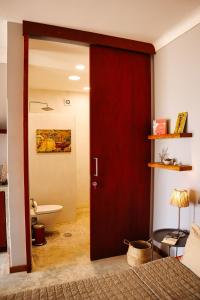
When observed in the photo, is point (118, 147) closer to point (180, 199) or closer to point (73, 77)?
point (180, 199)

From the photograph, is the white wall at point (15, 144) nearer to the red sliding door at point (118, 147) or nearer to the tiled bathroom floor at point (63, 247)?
the tiled bathroom floor at point (63, 247)

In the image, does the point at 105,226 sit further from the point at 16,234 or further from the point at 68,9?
the point at 68,9

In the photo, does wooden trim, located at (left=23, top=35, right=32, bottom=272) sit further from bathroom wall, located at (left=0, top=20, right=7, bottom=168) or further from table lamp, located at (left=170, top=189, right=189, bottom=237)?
table lamp, located at (left=170, top=189, right=189, bottom=237)

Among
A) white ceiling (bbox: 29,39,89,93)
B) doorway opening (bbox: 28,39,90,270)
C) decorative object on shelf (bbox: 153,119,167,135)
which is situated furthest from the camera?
doorway opening (bbox: 28,39,90,270)

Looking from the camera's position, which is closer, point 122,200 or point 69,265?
point 69,265

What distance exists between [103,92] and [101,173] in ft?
3.04

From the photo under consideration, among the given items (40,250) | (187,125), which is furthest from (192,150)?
(40,250)

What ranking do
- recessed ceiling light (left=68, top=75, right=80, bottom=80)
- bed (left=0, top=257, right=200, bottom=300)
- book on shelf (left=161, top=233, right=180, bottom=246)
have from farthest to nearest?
recessed ceiling light (left=68, top=75, right=80, bottom=80)
book on shelf (left=161, top=233, right=180, bottom=246)
bed (left=0, top=257, right=200, bottom=300)

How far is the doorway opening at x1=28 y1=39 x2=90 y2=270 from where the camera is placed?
2.89 m

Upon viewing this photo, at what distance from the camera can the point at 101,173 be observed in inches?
106

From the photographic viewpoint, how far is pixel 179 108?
8.14 feet

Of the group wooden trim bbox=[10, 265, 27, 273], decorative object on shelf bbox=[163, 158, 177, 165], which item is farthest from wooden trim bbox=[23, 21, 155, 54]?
wooden trim bbox=[10, 265, 27, 273]

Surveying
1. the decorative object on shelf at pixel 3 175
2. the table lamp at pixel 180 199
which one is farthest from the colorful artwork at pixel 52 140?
the table lamp at pixel 180 199

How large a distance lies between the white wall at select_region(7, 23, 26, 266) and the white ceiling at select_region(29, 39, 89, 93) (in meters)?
0.34
